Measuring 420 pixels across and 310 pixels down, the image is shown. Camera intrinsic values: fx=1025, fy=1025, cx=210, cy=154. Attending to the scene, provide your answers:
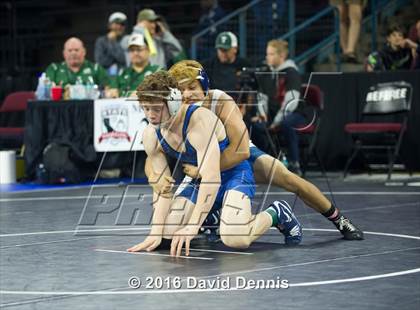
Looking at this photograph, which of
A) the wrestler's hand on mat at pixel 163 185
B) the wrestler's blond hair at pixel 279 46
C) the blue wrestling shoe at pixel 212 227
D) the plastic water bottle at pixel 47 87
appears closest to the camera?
the wrestler's hand on mat at pixel 163 185

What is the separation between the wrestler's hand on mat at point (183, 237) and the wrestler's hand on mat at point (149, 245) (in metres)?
0.25

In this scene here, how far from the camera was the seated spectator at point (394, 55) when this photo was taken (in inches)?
484

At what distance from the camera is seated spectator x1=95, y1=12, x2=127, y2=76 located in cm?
1321

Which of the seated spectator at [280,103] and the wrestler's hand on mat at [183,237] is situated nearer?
the wrestler's hand on mat at [183,237]

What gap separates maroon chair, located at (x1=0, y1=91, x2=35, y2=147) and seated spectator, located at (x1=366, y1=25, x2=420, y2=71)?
170 inches

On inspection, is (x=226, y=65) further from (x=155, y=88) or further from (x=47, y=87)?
(x=155, y=88)

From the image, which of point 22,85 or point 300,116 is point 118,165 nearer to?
point 300,116

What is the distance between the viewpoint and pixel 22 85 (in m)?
15.0

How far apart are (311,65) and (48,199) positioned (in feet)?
19.3

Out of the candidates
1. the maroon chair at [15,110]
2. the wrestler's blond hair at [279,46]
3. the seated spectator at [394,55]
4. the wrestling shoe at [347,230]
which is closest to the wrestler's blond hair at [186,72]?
the wrestling shoe at [347,230]

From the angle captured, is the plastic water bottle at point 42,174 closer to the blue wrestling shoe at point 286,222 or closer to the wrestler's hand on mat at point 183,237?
the blue wrestling shoe at point 286,222

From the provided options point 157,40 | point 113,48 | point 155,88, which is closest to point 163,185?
point 155,88

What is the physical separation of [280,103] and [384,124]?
4.04 ft

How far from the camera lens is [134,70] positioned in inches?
464
